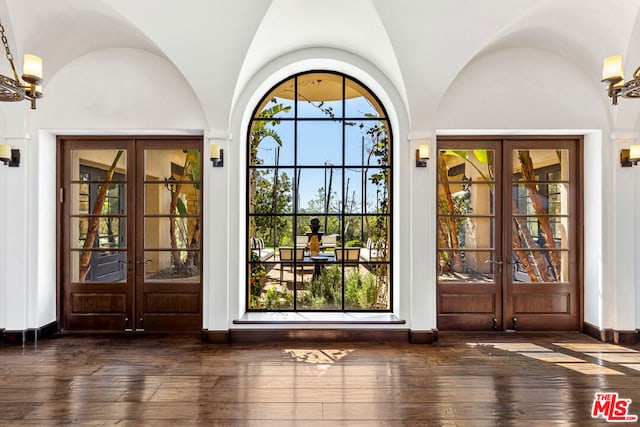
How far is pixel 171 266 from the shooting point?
15.4ft

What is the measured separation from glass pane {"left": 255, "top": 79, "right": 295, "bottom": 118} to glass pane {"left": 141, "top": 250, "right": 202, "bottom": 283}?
6.93ft

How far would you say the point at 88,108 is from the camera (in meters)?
4.38

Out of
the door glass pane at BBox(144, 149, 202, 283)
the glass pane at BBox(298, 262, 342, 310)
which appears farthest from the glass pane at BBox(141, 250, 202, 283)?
the glass pane at BBox(298, 262, 342, 310)

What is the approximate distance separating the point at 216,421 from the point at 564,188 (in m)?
4.93

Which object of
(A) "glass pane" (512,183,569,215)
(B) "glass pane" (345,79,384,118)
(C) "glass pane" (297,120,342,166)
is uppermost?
(B) "glass pane" (345,79,384,118)

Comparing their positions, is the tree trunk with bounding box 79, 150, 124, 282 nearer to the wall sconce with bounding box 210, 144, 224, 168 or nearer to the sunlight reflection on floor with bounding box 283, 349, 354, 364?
the wall sconce with bounding box 210, 144, 224, 168

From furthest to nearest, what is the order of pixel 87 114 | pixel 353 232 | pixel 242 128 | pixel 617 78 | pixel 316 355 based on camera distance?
pixel 353 232
pixel 242 128
pixel 87 114
pixel 316 355
pixel 617 78

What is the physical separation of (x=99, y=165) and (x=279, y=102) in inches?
100

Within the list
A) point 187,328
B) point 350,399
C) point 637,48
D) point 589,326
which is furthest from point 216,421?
point 637,48

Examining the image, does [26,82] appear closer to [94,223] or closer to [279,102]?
[94,223]

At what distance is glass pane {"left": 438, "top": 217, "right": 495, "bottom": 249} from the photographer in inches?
186

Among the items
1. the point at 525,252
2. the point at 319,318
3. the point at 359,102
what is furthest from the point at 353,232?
the point at 525,252

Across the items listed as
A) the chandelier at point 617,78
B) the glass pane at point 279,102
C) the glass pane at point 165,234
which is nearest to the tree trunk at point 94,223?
the glass pane at point 165,234

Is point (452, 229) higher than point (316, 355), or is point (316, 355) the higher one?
point (452, 229)
